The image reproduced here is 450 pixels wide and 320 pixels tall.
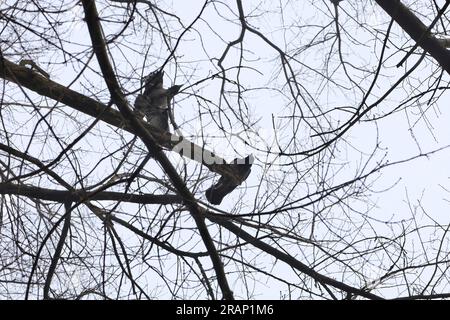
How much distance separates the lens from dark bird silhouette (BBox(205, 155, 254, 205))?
522 centimetres

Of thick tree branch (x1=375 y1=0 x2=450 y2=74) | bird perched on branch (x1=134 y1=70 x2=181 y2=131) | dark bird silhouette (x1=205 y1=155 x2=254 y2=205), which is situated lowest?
dark bird silhouette (x1=205 y1=155 x2=254 y2=205)

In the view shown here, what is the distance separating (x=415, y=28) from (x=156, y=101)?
221cm

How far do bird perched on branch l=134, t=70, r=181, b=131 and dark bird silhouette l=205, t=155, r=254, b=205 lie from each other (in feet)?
1.71

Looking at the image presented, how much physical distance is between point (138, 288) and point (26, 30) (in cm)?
179

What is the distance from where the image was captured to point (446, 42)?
6109mm

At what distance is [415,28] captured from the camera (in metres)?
5.97

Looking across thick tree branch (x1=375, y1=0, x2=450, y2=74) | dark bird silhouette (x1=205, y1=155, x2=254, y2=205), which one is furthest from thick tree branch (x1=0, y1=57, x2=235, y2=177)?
thick tree branch (x1=375, y1=0, x2=450, y2=74)

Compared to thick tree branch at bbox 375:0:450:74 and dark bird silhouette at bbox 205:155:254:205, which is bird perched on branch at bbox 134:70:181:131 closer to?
dark bird silhouette at bbox 205:155:254:205

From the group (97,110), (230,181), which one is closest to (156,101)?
(97,110)

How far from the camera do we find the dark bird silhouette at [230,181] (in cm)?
522

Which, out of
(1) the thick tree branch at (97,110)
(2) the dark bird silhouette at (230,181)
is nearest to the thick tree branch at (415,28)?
(2) the dark bird silhouette at (230,181)
